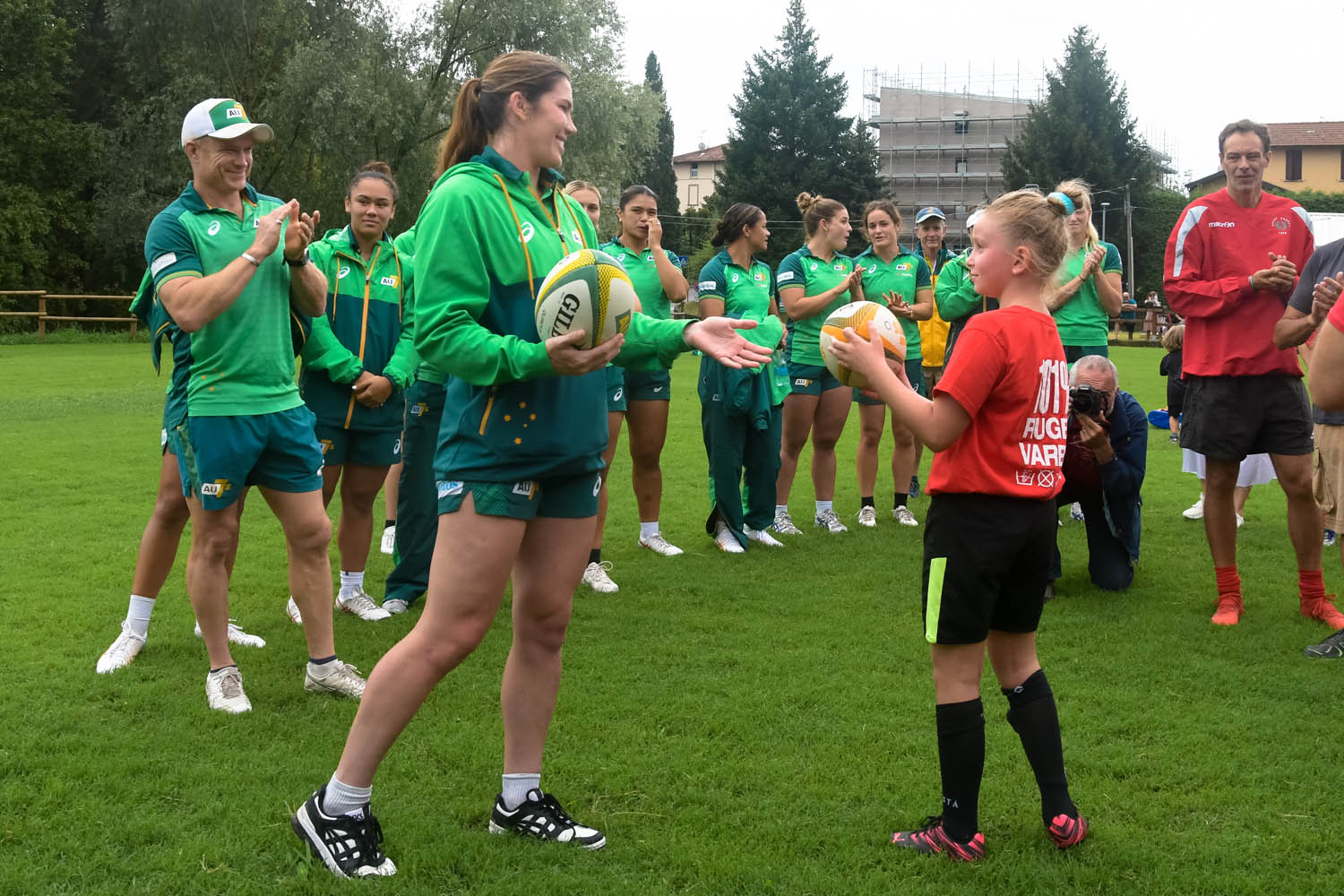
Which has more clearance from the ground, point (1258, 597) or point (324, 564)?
point (324, 564)

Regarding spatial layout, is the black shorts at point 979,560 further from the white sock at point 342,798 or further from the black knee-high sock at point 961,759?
the white sock at point 342,798

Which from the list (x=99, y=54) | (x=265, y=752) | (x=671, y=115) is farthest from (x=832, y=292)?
(x=671, y=115)

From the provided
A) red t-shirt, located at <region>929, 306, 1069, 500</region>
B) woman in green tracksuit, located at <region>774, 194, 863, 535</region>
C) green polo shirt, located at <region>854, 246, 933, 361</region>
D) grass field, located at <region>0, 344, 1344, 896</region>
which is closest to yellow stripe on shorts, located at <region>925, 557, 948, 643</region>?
red t-shirt, located at <region>929, 306, 1069, 500</region>

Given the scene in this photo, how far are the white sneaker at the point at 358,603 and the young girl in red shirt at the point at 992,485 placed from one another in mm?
3818

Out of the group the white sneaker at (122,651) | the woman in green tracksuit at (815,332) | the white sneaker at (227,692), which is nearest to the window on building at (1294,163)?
the woman in green tracksuit at (815,332)

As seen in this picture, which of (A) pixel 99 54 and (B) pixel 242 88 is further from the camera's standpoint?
(A) pixel 99 54

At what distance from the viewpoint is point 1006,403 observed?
3383 millimetres

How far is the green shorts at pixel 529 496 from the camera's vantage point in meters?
3.25

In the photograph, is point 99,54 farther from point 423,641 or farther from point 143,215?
point 423,641

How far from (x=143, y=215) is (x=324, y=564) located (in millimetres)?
33996

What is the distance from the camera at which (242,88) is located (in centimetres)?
3428

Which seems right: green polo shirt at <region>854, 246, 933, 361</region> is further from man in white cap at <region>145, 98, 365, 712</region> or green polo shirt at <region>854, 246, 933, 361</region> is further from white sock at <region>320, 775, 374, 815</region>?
white sock at <region>320, 775, 374, 815</region>

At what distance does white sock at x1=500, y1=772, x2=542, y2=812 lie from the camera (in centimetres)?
367

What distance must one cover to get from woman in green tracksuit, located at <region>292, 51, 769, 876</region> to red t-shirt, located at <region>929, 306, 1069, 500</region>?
683 millimetres
